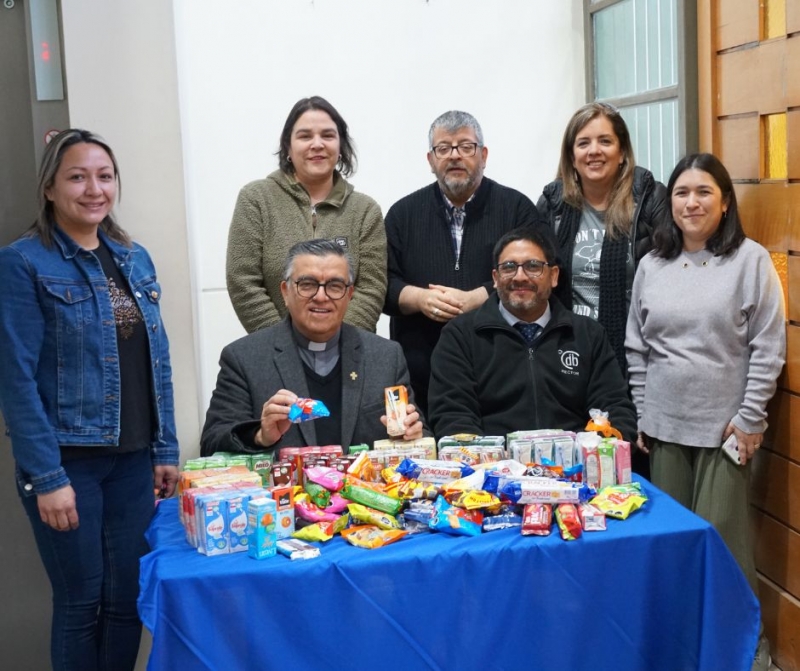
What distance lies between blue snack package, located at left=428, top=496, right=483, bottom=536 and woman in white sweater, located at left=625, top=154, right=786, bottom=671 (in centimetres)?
109

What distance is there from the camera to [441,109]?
17.0 feet

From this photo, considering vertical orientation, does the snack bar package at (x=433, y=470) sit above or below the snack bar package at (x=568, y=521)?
above

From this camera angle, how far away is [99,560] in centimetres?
249

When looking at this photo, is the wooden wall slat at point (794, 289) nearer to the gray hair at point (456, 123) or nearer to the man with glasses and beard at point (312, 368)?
the gray hair at point (456, 123)

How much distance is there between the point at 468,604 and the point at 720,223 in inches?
62.9

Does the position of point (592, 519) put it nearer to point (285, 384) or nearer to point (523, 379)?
point (523, 379)

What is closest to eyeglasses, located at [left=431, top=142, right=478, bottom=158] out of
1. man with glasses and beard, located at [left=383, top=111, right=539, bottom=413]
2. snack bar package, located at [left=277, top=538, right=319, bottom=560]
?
man with glasses and beard, located at [left=383, top=111, right=539, bottom=413]

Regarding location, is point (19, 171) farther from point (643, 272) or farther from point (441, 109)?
point (441, 109)

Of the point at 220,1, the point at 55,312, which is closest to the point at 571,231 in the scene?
the point at 55,312

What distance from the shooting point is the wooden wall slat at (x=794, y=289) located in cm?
297

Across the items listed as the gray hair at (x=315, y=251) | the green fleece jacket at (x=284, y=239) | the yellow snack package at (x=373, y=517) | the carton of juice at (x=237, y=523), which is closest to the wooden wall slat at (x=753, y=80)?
the green fleece jacket at (x=284, y=239)

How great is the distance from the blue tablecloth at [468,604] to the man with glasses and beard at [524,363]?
79cm

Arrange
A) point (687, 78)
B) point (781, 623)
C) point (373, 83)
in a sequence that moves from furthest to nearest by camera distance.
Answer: point (373, 83)
point (687, 78)
point (781, 623)

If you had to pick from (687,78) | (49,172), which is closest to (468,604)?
(49,172)
